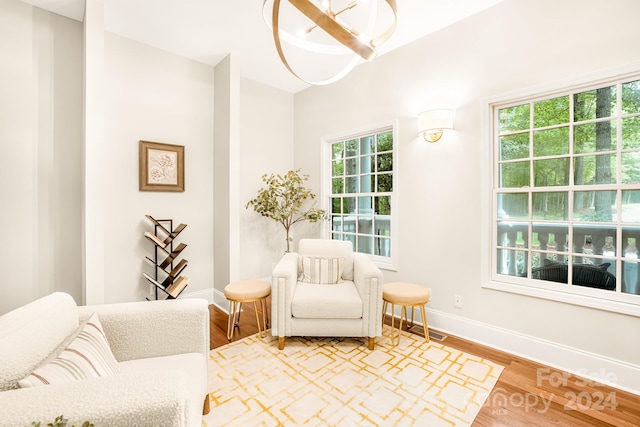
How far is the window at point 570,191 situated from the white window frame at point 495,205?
0.01 m

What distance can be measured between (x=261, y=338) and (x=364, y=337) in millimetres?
959

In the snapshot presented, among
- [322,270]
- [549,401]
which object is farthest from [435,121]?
[549,401]

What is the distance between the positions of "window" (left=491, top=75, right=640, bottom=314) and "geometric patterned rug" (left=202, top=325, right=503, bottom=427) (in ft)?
3.13

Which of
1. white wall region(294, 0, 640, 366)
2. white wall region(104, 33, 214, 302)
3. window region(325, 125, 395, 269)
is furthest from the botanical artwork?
white wall region(294, 0, 640, 366)

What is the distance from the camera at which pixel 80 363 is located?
104cm

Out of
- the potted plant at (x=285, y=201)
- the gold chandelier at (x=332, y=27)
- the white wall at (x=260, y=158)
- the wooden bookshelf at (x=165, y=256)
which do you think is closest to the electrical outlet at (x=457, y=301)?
the potted plant at (x=285, y=201)

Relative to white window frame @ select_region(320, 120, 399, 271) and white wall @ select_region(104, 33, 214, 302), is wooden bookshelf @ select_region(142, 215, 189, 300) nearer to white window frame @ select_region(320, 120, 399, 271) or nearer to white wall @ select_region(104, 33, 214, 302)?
white wall @ select_region(104, 33, 214, 302)

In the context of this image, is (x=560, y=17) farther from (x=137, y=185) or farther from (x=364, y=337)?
(x=137, y=185)

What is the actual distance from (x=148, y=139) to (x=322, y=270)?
2425mm

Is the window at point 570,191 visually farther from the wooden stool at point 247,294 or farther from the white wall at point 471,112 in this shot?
the wooden stool at point 247,294

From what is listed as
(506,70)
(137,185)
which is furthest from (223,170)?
(506,70)

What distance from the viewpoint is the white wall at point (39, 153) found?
7.90 ft

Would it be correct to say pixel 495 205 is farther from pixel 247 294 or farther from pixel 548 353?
pixel 247 294

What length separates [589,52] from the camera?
2006 mm
